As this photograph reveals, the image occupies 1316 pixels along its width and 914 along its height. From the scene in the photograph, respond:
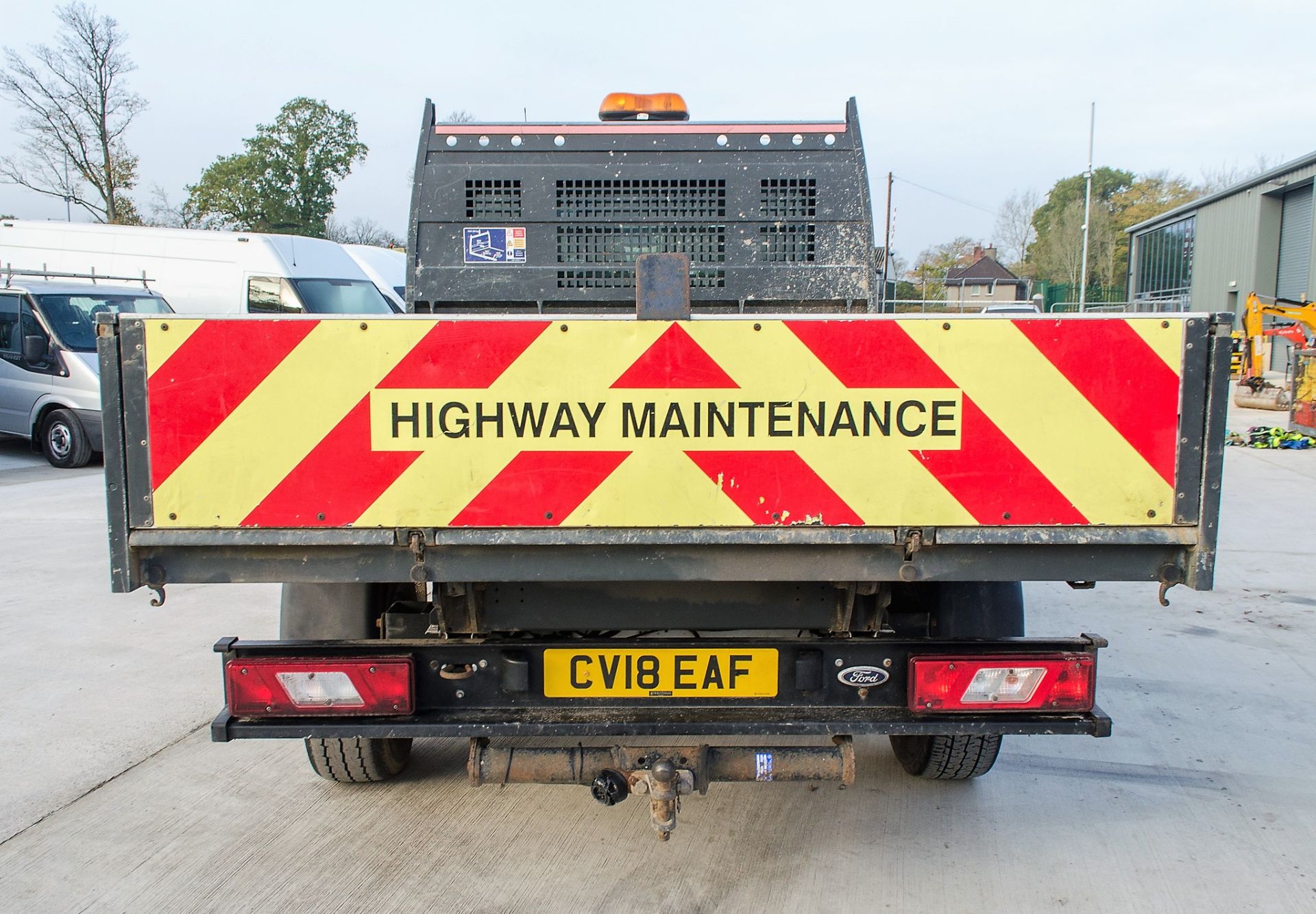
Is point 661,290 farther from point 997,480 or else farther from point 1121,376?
point 1121,376

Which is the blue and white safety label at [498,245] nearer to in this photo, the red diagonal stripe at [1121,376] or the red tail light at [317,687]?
the red tail light at [317,687]

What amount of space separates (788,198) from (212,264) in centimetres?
1375

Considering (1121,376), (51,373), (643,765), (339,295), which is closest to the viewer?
(1121,376)

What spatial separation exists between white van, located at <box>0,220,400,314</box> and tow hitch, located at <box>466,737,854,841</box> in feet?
43.4

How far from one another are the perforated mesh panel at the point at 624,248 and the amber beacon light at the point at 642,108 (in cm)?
70

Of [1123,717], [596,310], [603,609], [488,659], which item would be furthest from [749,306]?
[1123,717]

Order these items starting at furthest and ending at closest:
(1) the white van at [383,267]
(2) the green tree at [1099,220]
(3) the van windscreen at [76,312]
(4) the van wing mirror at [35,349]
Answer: (2) the green tree at [1099,220], (1) the white van at [383,267], (3) the van windscreen at [76,312], (4) the van wing mirror at [35,349]

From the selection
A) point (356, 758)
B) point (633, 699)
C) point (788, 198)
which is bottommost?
point (356, 758)

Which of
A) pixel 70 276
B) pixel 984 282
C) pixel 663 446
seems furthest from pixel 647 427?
pixel 984 282

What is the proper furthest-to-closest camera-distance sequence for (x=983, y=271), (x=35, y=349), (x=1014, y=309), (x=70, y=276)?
(x=983, y=271) → (x=70, y=276) → (x=1014, y=309) → (x=35, y=349)

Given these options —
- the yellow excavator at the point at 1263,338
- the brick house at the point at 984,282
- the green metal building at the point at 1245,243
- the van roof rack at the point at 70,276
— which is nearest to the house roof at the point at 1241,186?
the green metal building at the point at 1245,243

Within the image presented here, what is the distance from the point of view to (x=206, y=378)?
2.49 metres

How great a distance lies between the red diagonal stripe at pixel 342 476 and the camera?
2512 millimetres

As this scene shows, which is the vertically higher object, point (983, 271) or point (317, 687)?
point (983, 271)
